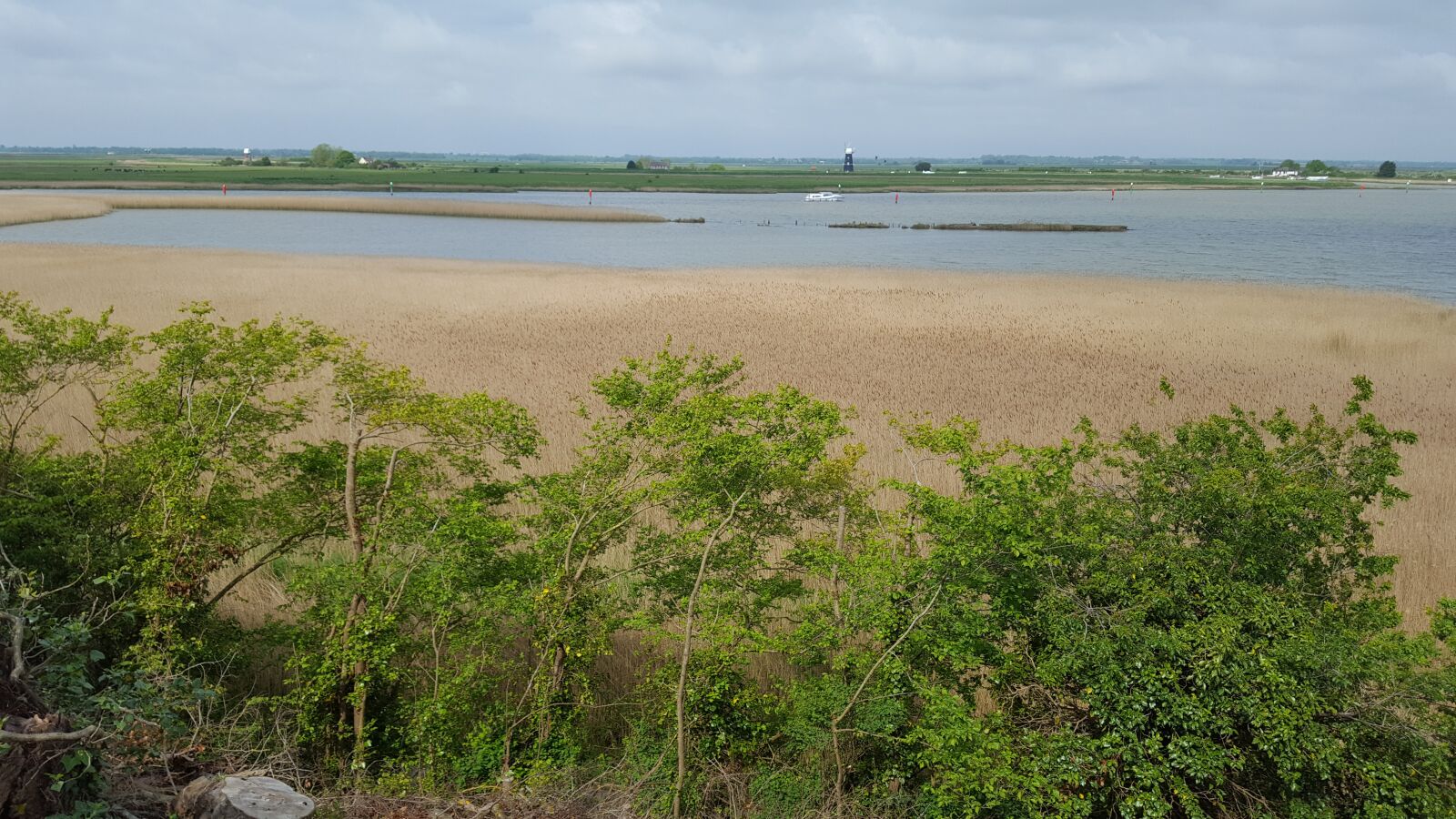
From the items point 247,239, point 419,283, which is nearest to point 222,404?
point 419,283

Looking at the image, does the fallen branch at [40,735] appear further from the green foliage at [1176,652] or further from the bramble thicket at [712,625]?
the green foliage at [1176,652]

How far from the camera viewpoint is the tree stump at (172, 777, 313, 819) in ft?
22.2

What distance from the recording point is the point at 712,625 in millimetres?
8547

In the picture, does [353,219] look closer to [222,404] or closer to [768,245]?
[768,245]

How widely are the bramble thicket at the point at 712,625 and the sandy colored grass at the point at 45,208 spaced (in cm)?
7025

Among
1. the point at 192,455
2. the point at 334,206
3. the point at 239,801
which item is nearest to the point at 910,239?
the point at 334,206

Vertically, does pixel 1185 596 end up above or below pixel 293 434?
above

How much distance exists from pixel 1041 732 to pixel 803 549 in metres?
2.62

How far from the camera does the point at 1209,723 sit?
296 inches

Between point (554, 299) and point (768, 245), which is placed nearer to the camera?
point (554, 299)

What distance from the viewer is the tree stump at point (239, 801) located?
22.2 feet

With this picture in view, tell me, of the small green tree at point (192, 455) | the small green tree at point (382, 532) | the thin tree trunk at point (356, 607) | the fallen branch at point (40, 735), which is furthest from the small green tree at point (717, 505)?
the fallen branch at point (40, 735)

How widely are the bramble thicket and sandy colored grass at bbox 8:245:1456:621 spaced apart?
20.7 ft

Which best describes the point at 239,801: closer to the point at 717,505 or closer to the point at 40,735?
the point at 40,735
